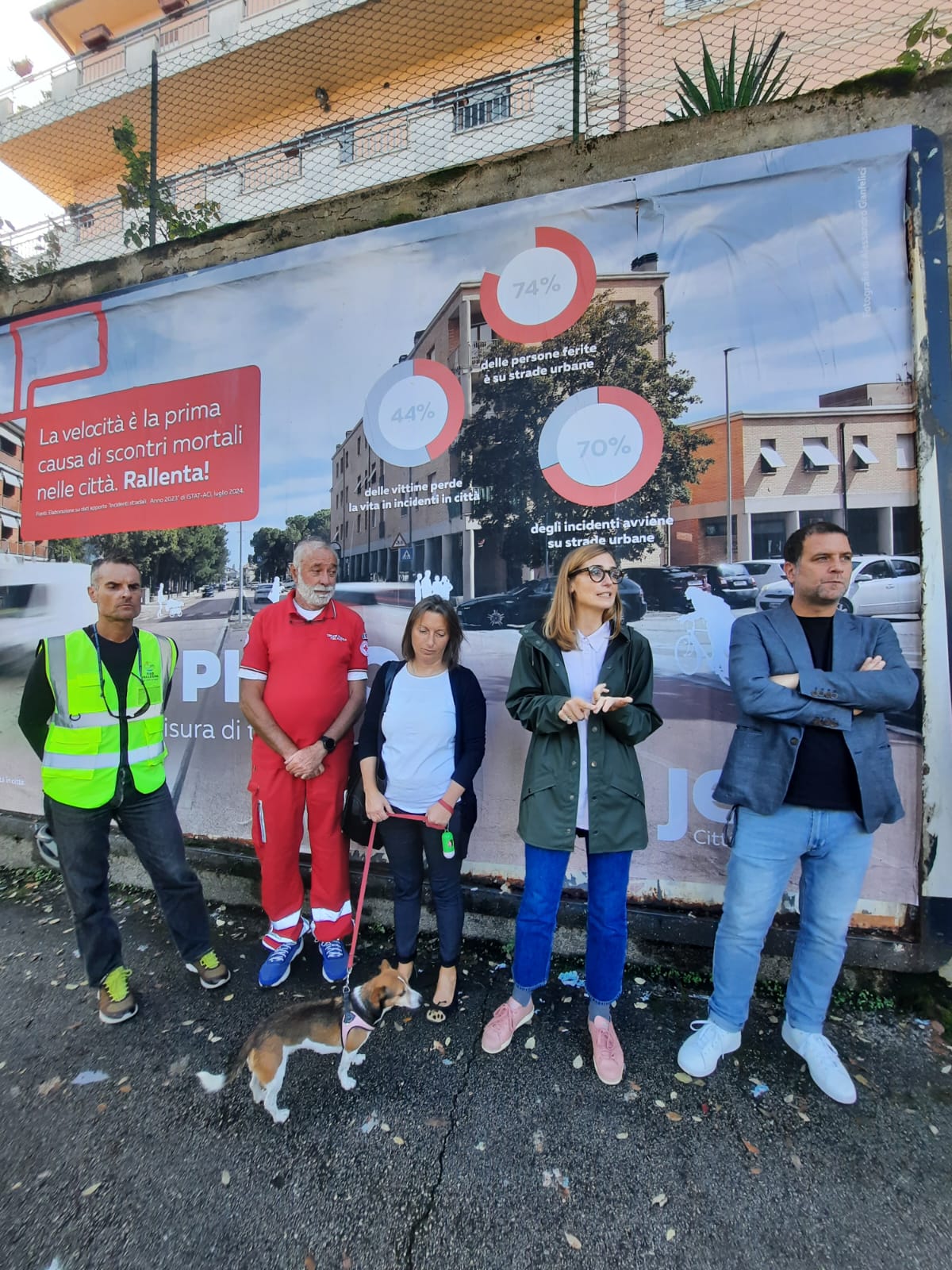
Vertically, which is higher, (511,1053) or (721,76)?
(721,76)

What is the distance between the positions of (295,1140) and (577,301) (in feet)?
12.3

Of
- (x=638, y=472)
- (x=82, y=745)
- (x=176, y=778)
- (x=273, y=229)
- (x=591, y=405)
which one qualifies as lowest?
(x=176, y=778)

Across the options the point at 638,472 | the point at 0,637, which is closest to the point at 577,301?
the point at 638,472

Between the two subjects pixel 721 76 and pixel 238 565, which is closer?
pixel 721 76

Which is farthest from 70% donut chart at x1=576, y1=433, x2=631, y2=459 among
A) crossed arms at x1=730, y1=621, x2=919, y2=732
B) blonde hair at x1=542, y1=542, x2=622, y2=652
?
crossed arms at x1=730, y1=621, x2=919, y2=732

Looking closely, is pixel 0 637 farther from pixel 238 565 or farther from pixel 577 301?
pixel 577 301

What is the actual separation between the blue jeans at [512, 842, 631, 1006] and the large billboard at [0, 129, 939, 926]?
0.64 metres

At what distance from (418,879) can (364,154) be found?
556 cm

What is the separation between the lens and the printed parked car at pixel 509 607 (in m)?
3.06

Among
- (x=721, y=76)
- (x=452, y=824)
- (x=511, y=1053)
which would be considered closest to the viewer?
(x=511, y=1053)

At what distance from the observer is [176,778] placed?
376 cm

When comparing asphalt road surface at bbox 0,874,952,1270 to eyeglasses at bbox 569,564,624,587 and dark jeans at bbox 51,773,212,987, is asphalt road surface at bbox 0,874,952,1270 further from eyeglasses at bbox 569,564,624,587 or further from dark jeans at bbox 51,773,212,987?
eyeglasses at bbox 569,564,624,587

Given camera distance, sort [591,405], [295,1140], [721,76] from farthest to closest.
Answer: [721,76]
[591,405]
[295,1140]

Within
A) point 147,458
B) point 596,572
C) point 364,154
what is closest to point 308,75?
point 364,154
